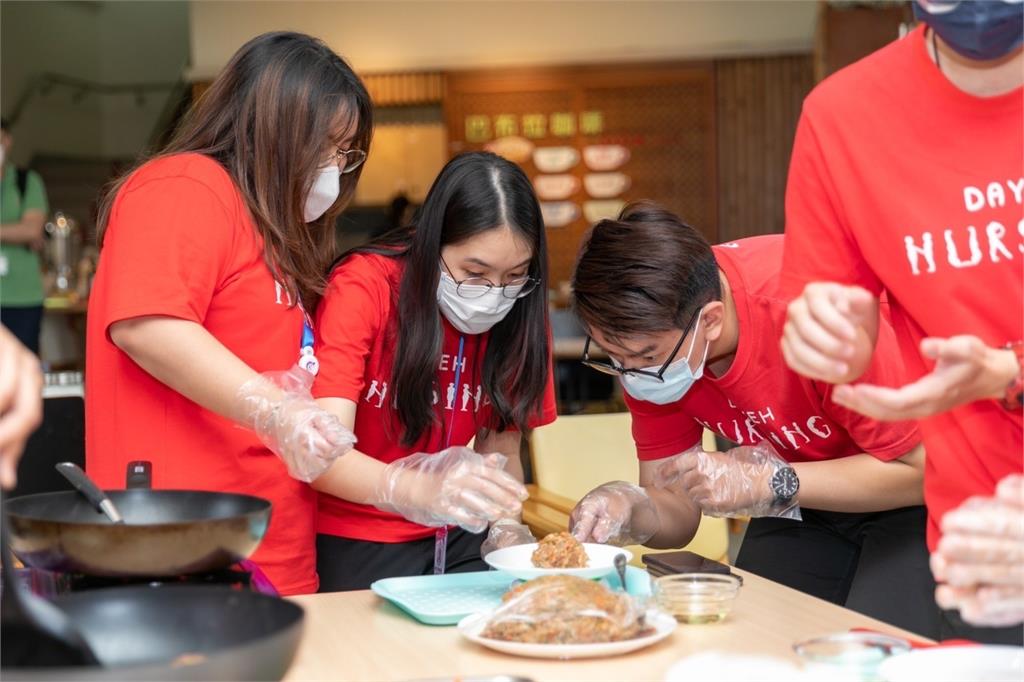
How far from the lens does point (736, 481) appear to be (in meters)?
2.06

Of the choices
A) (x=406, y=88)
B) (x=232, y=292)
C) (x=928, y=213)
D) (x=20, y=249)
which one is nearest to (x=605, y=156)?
(x=406, y=88)

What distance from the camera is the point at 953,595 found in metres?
1.18

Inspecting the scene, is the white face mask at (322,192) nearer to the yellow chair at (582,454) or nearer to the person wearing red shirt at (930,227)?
the person wearing red shirt at (930,227)

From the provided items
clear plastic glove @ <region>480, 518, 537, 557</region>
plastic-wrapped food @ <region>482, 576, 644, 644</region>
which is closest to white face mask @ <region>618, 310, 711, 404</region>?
clear plastic glove @ <region>480, 518, 537, 557</region>

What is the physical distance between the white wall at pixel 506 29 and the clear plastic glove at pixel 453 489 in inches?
269

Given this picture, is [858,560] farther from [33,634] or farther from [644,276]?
[33,634]

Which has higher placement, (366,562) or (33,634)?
(33,634)

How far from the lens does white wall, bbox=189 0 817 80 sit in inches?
328

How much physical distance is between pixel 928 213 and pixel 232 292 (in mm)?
1073

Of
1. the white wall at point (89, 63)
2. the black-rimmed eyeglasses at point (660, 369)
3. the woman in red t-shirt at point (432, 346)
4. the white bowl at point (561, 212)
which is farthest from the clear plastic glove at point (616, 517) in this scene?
the white wall at point (89, 63)

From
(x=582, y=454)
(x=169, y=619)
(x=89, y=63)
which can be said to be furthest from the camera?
(x=89, y=63)

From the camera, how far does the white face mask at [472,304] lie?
2166 millimetres

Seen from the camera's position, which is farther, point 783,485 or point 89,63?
point 89,63

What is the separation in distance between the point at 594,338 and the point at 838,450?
1.67 feet
